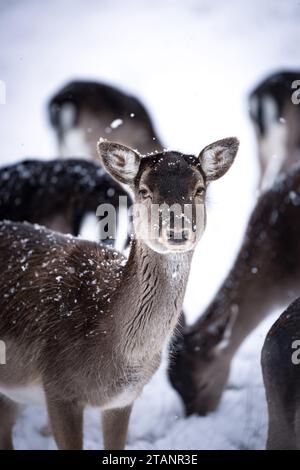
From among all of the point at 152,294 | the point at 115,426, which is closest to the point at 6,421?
Answer: the point at 115,426

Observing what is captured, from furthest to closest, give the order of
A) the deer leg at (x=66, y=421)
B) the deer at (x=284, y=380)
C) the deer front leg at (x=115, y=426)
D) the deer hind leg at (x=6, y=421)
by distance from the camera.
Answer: the deer hind leg at (x=6, y=421) < the deer front leg at (x=115, y=426) < the deer leg at (x=66, y=421) < the deer at (x=284, y=380)

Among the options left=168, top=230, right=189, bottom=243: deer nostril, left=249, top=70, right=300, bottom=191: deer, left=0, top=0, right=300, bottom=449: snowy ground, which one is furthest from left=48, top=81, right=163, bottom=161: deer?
left=168, top=230, right=189, bottom=243: deer nostril

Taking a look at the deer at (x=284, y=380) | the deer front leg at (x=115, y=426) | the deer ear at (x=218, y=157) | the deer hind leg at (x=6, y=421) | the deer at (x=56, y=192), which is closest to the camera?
the deer at (x=284, y=380)

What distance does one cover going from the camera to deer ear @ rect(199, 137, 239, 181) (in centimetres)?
300

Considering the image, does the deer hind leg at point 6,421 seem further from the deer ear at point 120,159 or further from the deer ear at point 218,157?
the deer ear at point 218,157

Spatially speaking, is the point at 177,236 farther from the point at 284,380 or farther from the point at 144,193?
the point at 284,380

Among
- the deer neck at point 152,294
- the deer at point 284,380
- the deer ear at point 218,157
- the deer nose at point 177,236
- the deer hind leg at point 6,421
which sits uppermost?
the deer ear at point 218,157

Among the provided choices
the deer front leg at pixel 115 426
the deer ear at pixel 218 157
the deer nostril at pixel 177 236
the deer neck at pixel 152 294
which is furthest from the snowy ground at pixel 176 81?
the deer nostril at pixel 177 236

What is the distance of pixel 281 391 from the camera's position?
2.84 meters

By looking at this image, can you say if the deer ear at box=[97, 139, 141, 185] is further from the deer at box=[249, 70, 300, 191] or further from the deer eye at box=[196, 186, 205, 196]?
the deer at box=[249, 70, 300, 191]

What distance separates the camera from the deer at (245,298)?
14.3 ft

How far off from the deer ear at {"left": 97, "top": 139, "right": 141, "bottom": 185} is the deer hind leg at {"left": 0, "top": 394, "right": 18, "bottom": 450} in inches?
59.3

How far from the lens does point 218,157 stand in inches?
120

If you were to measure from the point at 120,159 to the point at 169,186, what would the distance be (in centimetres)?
30
